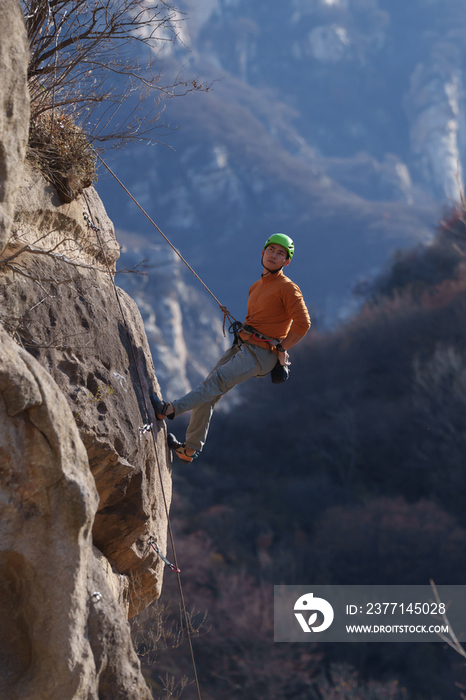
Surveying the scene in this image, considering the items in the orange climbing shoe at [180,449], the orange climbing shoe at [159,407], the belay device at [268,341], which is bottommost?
the orange climbing shoe at [180,449]

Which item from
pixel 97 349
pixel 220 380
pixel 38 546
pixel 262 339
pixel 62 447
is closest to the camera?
pixel 38 546

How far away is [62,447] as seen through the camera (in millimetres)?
4227

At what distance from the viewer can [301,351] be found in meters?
47.4

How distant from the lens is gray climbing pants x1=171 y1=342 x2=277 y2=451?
237 inches

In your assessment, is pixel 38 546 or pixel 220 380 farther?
pixel 220 380

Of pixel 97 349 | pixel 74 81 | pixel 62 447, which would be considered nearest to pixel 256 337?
pixel 97 349

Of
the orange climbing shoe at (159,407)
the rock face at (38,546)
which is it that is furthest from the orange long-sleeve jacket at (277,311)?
the rock face at (38,546)

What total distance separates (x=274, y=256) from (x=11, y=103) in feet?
8.97

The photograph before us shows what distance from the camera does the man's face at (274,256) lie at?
622cm

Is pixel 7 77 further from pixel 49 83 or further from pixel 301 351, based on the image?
pixel 301 351

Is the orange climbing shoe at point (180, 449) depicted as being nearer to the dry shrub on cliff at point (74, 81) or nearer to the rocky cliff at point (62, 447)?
the rocky cliff at point (62, 447)

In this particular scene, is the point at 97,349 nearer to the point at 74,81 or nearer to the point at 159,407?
the point at 159,407

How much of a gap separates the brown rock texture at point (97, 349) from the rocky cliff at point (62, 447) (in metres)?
0.01

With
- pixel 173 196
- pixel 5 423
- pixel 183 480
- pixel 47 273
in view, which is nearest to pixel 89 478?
pixel 5 423
